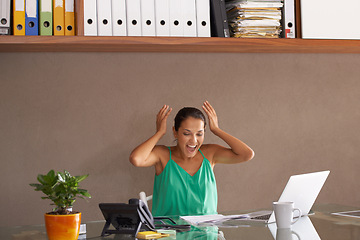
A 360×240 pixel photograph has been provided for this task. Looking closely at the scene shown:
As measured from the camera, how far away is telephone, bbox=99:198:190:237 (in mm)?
1714

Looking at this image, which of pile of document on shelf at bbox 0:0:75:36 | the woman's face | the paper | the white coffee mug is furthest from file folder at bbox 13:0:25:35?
the paper

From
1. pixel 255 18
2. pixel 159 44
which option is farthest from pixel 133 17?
pixel 255 18

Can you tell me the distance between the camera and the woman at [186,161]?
8.71 feet

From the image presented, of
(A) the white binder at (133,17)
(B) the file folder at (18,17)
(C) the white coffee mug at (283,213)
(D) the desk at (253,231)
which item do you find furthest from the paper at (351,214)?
(B) the file folder at (18,17)

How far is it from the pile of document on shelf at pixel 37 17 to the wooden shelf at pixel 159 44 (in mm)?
48

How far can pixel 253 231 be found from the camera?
5.98 ft

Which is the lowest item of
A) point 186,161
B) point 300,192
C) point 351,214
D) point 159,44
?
point 351,214

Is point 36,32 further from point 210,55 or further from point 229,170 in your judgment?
point 229,170

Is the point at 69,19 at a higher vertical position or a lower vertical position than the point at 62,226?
higher

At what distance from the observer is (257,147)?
3119 mm

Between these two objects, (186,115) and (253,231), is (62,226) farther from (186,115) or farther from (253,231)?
(186,115)

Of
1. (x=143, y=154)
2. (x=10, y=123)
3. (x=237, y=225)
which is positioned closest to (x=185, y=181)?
(x=143, y=154)

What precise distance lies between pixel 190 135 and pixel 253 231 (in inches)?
37.0

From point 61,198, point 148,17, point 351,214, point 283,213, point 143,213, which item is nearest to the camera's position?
point 61,198
